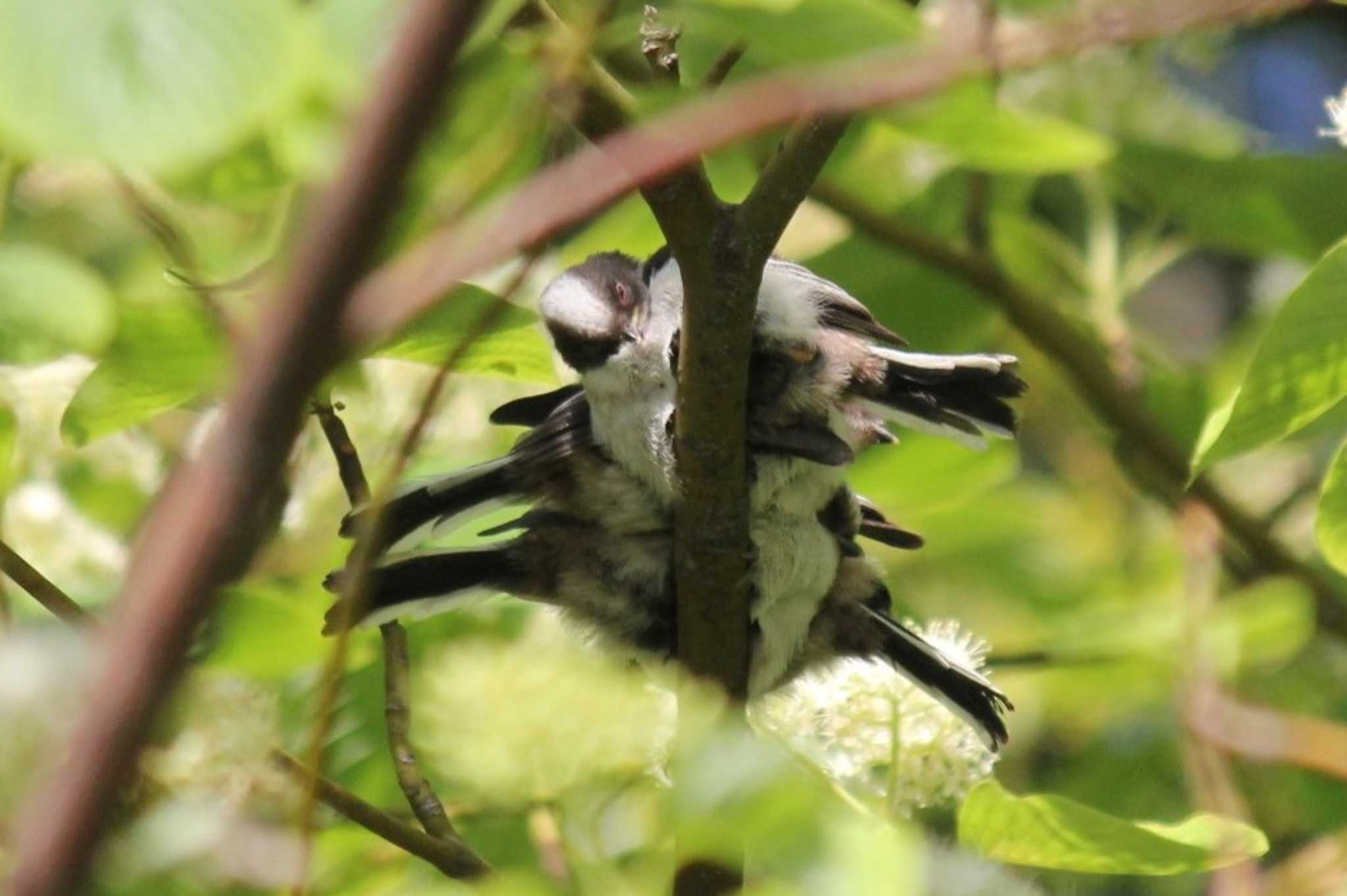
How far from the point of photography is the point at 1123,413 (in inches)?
111

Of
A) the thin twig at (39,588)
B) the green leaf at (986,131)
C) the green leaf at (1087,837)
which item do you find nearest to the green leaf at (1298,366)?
the green leaf at (986,131)

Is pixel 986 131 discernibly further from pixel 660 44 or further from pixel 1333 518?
pixel 1333 518

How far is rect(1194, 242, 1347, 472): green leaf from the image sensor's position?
148 centimetres

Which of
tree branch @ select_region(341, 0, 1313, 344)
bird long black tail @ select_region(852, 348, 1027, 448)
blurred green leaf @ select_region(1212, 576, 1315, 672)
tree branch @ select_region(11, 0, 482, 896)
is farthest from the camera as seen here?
blurred green leaf @ select_region(1212, 576, 1315, 672)

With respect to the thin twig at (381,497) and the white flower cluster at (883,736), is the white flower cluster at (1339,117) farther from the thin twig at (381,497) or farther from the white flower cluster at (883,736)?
the thin twig at (381,497)

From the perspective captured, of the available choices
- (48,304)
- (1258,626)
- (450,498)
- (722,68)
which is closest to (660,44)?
(722,68)

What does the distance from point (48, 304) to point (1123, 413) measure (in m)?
1.84

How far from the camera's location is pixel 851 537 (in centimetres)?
Result: 207

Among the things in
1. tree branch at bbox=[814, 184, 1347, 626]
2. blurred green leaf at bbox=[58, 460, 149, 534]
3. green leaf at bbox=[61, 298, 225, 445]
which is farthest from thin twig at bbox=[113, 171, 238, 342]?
tree branch at bbox=[814, 184, 1347, 626]

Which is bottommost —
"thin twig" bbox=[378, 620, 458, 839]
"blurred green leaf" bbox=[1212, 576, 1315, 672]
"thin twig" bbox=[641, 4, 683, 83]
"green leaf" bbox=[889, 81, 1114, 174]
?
"blurred green leaf" bbox=[1212, 576, 1315, 672]

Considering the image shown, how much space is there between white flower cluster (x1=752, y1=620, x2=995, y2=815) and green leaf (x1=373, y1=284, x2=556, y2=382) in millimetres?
431

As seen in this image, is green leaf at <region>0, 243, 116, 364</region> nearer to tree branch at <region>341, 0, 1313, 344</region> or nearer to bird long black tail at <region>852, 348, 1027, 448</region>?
tree branch at <region>341, 0, 1313, 344</region>

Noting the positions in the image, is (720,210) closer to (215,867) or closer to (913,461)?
(215,867)

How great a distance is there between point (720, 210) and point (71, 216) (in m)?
2.49
